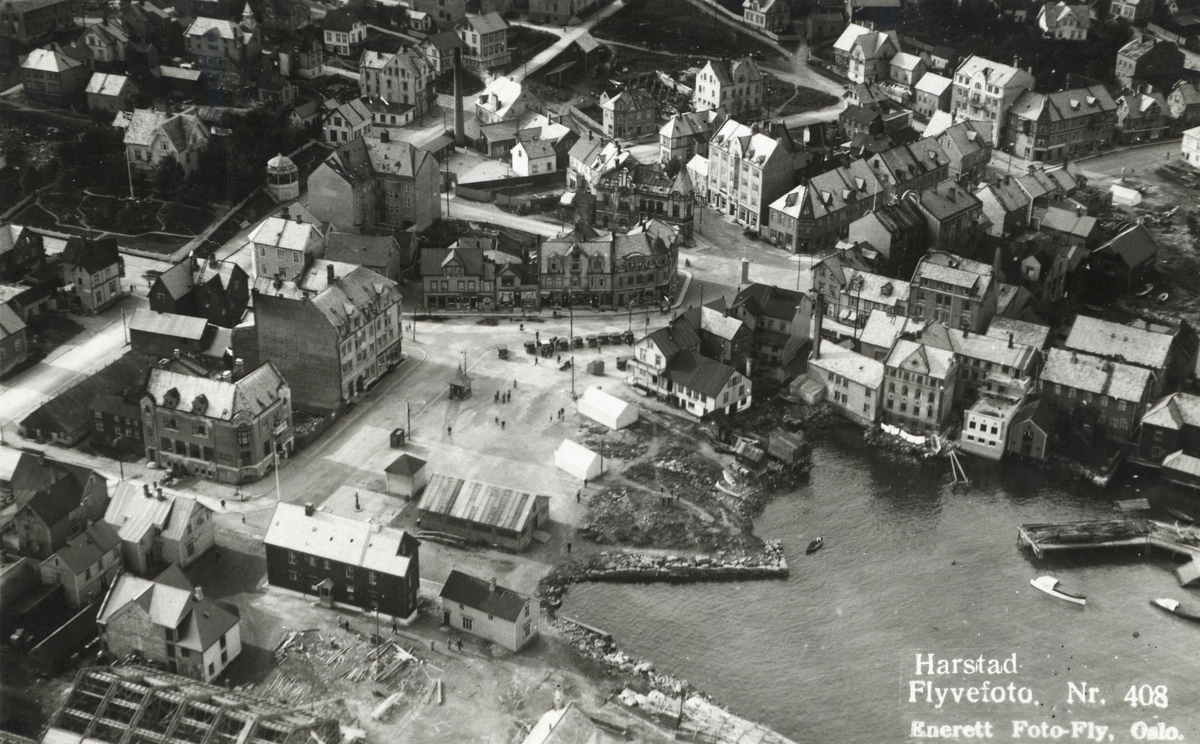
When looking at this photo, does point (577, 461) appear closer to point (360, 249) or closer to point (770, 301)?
point (770, 301)

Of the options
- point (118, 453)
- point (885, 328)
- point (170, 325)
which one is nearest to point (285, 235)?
point (170, 325)

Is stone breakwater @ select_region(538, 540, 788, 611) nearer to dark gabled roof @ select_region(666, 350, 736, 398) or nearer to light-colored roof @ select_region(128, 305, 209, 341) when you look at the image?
dark gabled roof @ select_region(666, 350, 736, 398)

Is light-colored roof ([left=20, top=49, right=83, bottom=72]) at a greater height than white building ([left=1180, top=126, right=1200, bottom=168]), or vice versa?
light-colored roof ([left=20, top=49, right=83, bottom=72])

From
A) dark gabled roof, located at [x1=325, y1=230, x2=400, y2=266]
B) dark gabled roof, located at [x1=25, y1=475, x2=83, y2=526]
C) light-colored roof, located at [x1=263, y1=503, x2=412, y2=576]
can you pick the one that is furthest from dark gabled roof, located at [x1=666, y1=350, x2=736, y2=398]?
dark gabled roof, located at [x1=25, y1=475, x2=83, y2=526]

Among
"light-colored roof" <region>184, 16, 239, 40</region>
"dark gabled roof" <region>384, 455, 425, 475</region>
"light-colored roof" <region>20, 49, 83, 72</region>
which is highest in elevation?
"light-colored roof" <region>184, 16, 239, 40</region>

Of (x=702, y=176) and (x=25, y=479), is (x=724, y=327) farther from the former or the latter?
(x=25, y=479)

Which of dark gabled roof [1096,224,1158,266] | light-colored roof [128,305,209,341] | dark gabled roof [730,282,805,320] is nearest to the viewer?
light-colored roof [128,305,209,341]

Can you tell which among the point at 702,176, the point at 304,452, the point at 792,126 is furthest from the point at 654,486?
the point at 792,126
